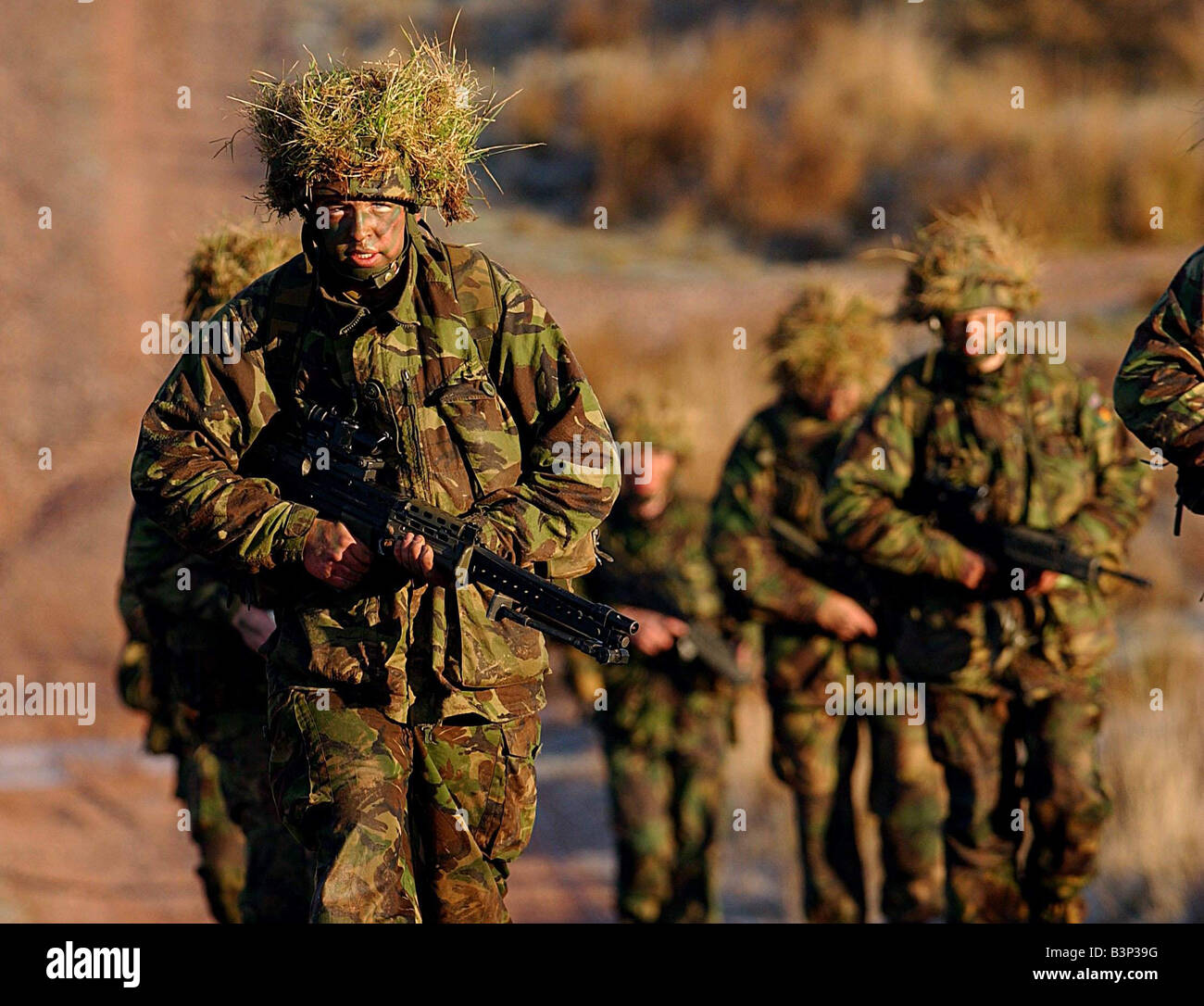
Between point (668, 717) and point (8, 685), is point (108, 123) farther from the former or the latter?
point (668, 717)

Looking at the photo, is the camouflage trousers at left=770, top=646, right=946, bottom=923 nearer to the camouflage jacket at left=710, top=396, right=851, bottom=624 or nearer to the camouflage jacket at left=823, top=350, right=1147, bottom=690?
the camouflage jacket at left=710, top=396, right=851, bottom=624

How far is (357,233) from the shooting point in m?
5.12

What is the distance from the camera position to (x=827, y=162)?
19.3 meters

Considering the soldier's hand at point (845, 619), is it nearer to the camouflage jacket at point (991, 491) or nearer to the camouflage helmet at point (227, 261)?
the camouflage jacket at point (991, 491)

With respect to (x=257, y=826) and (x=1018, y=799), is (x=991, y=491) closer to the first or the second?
(x=1018, y=799)

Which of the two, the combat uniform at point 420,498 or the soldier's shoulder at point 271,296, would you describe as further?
the soldier's shoulder at point 271,296

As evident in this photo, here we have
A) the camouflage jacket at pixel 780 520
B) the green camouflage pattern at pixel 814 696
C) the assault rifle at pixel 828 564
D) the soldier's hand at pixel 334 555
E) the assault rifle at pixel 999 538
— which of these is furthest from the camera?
the camouflage jacket at pixel 780 520

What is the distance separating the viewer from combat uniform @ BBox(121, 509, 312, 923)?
256 inches

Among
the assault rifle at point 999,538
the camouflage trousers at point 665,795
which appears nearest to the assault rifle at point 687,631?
the camouflage trousers at point 665,795

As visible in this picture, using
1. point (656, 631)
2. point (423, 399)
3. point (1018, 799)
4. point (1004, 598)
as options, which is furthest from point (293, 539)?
point (656, 631)

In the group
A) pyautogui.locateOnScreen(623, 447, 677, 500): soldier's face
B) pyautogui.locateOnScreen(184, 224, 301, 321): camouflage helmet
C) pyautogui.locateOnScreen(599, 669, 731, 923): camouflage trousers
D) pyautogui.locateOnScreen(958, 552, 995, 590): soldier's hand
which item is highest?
pyautogui.locateOnScreen(184, 224, 301, 321): camouflage helmet

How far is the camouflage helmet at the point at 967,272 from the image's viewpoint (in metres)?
7.34

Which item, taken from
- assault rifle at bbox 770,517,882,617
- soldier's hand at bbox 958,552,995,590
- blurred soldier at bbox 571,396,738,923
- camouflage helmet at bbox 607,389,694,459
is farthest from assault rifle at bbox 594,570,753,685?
soldier's hand at bbox 958,552,995,590

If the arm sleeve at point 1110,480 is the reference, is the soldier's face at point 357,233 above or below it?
above
